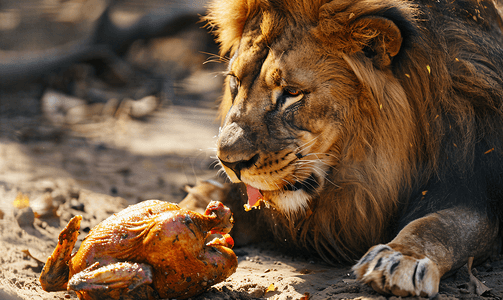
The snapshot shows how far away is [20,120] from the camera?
223 inches

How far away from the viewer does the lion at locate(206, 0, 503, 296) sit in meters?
2.14

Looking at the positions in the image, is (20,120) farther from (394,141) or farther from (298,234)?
(394,141)

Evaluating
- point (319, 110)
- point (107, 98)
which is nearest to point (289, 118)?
point (319, 110)

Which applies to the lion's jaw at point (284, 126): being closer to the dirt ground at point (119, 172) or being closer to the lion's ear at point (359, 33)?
the lion's ear at point (359, 33)

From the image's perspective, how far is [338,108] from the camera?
2193mm

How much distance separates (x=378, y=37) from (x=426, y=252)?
99 centimetres

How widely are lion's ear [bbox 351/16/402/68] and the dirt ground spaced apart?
1.04 m

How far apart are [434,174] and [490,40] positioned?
2.55 feet

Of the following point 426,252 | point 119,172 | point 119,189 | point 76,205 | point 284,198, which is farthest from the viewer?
point 119,172

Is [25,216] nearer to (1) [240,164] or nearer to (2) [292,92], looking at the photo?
(1) [240,164]

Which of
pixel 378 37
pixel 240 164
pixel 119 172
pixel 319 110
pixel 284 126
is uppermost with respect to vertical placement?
pixel 378 37

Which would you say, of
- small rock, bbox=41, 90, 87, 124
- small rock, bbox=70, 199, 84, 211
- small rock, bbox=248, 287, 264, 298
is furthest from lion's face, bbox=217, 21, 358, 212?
small rock, bbox=41, 90, 87, 124

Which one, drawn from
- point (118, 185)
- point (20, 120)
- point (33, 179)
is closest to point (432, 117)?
point (118, 185)

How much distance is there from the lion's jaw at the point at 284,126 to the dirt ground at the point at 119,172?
0.54 metres
